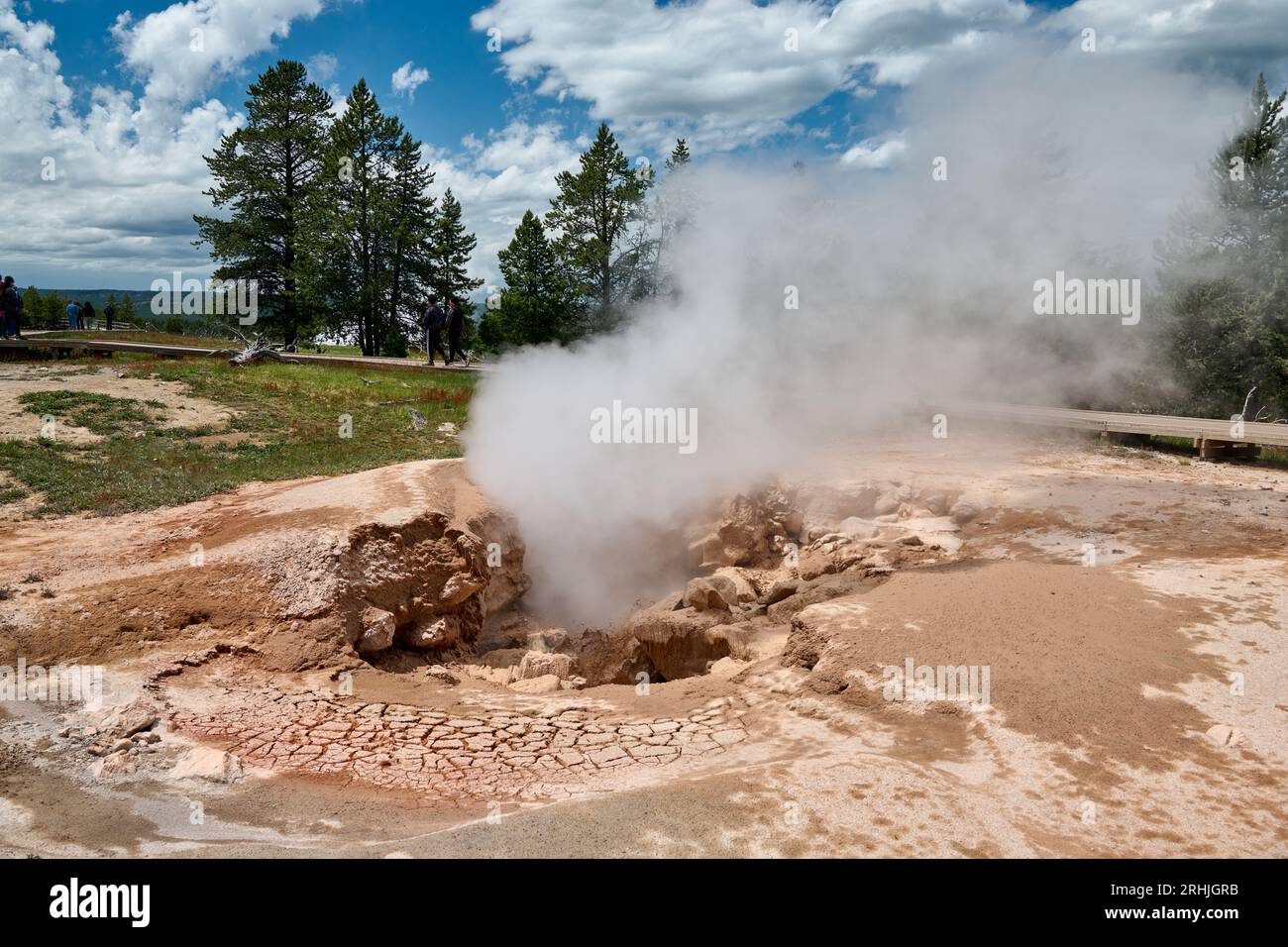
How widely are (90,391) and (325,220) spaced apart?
16.4 meters

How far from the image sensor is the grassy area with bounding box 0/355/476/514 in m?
11.1

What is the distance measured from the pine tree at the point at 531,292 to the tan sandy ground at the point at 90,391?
14642 mm

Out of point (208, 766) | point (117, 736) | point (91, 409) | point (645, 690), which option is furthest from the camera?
point (91, 409)

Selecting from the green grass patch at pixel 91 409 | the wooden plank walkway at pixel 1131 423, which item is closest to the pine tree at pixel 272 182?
the green grass patch at pixel 91 409

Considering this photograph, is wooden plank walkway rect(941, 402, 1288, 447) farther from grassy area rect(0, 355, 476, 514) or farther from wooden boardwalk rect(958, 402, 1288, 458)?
grassy area rect(0, 355, 476, 514)

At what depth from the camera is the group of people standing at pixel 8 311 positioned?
22.1 meters

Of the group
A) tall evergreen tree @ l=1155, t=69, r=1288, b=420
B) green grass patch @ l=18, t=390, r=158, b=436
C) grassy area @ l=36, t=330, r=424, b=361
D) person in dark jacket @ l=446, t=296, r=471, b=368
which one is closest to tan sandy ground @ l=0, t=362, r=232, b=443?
green grass patch @ l=18, t=390, r=158, b=436

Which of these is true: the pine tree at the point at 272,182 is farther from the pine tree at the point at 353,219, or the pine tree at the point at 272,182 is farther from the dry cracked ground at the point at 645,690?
the dry cracked ground at the point at 645,690

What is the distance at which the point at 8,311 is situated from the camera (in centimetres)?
2225

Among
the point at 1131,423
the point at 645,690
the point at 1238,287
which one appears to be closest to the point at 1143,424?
the point at 1131,423

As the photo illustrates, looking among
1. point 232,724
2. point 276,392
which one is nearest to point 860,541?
point 232,724

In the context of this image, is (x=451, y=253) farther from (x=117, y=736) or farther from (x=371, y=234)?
(x=117, y=736)
